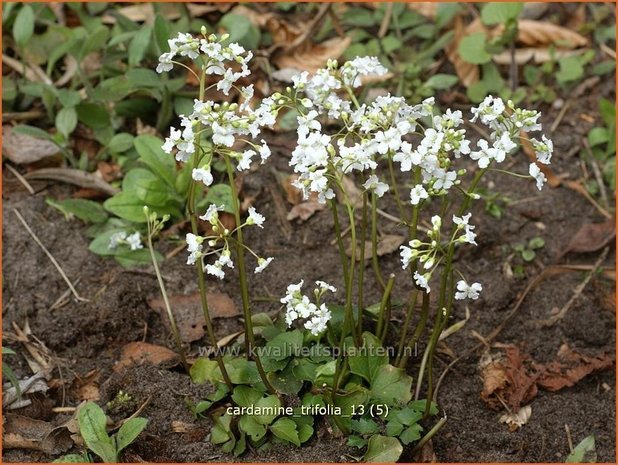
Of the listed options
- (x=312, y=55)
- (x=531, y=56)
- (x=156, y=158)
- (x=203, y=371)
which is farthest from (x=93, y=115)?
(x=531, y=56)

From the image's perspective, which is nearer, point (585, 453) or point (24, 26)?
point (585, 453)

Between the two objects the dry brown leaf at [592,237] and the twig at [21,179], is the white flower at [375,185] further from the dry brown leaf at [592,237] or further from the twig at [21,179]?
the twig at [21,179]

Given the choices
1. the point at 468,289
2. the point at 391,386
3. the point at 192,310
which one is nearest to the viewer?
the point at 468,289

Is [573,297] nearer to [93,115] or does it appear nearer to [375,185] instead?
[375,185]

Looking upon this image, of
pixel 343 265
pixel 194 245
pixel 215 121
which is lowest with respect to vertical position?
pixel 343 265

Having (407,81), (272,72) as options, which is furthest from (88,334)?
(407,81)

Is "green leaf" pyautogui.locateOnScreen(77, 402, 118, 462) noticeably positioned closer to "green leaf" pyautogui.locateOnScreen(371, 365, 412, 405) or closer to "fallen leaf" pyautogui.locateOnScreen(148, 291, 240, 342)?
"fallen leaf" pyautogui.locateOnScreen(148, 291, 240, 342)
